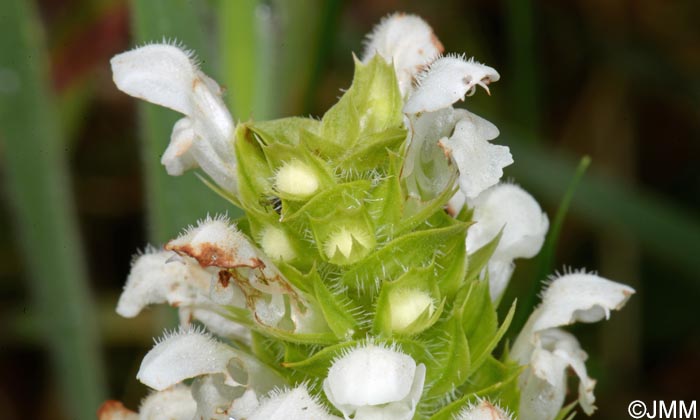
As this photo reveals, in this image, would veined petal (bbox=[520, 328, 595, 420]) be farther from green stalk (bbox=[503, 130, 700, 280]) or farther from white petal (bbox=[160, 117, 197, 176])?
green stalk (bbox=[503, 130, 700, 280])

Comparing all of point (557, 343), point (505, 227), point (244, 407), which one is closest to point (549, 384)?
point (557, 343)

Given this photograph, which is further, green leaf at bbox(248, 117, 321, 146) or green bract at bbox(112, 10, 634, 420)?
green leaf at bbox(248, 117, 321, 146)

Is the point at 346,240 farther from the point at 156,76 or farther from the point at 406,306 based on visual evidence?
the point at 156,76

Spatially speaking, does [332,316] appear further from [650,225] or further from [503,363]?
[650,225]

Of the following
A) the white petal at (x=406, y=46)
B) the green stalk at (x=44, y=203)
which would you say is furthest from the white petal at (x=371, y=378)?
the green stalk at (x=44, y=203)

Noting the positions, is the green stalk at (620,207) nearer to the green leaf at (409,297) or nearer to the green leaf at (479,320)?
the green leaf at (479,320)

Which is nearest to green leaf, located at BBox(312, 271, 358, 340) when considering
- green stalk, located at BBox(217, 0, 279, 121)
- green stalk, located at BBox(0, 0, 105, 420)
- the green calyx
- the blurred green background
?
the green calyx
